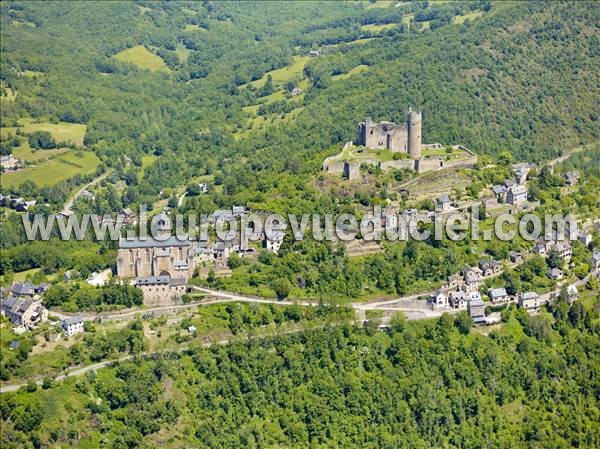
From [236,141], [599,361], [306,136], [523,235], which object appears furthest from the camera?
[236,141]

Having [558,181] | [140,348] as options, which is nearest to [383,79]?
[558,181]

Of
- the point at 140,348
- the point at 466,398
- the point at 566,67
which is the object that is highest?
the point at 566,67

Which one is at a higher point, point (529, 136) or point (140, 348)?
point (529, 136)

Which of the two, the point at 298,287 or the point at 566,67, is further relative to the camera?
the point at 566,67

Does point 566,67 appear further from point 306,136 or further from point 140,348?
point 140,348

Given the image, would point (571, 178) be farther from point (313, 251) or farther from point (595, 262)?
point (313, 251)

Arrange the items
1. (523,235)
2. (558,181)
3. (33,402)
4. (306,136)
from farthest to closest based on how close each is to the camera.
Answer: (306,136), (558,181), (523,235), (33,402)

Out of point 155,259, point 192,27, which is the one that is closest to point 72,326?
point 155,259
